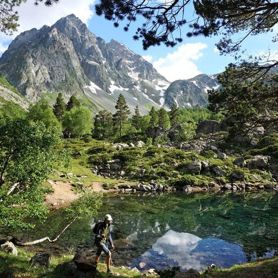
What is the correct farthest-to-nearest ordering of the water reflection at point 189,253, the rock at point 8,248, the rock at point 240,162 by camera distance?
the rock at point 240,162, the water reflection at point 189,253, the rock at point 8,248

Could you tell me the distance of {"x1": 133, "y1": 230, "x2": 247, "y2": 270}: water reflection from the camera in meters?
29.6

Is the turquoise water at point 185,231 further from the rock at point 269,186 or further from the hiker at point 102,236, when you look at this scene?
the rock at point 269,186

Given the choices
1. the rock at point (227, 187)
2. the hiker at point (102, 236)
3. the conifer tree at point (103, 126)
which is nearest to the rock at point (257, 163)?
the rock at point (227, 187)

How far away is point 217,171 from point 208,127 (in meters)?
70.1

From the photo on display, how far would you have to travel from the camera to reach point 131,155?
90188 millimetres

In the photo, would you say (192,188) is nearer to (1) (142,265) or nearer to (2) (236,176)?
(2) (236,176)

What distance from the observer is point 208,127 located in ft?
506

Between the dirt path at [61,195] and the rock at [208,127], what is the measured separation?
99.0 meters

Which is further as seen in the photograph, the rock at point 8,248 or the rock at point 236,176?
the rock at point 236,176

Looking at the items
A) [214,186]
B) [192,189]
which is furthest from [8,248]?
[214,186]

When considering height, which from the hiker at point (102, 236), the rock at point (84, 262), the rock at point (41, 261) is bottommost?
the rock at point (41, 261)

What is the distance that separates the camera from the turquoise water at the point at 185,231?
31109 millimetres

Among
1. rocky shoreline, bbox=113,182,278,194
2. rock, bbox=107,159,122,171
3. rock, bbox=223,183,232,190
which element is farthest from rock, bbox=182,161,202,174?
rock, bbox=107,159,122,171

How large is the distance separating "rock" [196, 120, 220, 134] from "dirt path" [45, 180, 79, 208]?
9900 cm
